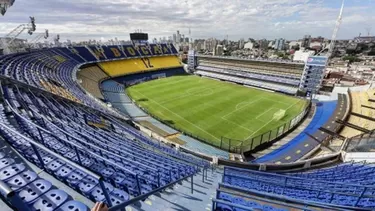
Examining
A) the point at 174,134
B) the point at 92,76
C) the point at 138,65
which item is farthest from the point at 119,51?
the point at 174,134

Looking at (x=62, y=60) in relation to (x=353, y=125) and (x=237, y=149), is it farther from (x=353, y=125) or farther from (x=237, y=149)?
(x=353, y=125)

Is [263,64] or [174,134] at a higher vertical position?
[263,64]

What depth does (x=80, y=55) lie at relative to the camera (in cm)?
5309

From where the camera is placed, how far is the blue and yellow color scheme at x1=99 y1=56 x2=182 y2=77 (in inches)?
2200

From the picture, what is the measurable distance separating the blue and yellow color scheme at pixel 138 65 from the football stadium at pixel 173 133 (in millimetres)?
477

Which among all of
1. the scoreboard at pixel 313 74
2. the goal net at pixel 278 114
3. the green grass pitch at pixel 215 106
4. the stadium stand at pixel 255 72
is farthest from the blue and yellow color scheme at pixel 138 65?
the scoreboard at pixel 313 74

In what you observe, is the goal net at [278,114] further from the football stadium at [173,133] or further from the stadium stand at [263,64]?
the stadium stand at [263,64]

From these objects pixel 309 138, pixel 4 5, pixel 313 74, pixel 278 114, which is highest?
pixel 4 5

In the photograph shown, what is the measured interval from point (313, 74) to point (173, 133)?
3438 centimetres

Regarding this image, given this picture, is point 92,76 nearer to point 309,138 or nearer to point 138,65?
point 138,65

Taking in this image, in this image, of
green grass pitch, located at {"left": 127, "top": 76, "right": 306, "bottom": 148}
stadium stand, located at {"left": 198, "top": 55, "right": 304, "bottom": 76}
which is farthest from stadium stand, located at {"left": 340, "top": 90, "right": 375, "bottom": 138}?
stadium stand, located at {"left": 198, "top": 55, "right": 304, "bottom": 76}

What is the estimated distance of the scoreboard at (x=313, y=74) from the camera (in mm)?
41562

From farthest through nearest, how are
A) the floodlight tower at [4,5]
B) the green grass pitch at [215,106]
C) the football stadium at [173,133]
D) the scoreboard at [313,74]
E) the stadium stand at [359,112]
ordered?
the scoreboard at [313,74] < the green grass pitch at [215,106] < the stadium stand at [359,112] < the floodlight tower at [4,5] < the football stadium at [173,133]

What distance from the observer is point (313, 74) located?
140 feet
